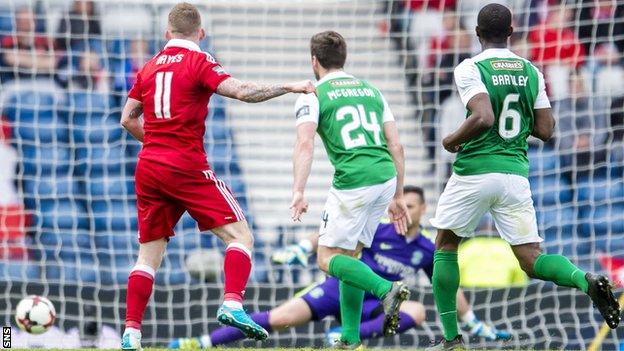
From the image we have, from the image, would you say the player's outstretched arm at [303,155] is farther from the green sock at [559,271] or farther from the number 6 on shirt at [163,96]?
the green sock at [559,271]

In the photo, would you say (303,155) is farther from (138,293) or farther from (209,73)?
(138,293)

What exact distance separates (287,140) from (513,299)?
12.3 ft

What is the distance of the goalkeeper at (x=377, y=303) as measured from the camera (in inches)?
365

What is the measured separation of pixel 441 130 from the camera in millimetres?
12805

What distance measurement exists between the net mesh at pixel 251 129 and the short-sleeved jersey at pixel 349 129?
12.1 ft

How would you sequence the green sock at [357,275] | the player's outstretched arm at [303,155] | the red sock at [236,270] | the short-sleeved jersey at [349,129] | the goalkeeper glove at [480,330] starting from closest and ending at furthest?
the red sock at [236,270]
the green sock at [357,275]
the player's outstretched arm at [303,155]
the short-sleeved jersey at [349,129]
the goalkeeper glove at [480,330]

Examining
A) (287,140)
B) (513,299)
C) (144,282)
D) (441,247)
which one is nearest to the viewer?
(144,282)

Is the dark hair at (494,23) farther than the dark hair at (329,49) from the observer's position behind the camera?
No

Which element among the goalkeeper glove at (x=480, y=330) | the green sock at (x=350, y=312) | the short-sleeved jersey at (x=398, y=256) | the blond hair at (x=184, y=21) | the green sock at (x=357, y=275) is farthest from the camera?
the short-sleeved jersey at (x=398, y=256)

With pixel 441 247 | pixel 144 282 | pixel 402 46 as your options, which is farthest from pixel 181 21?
pixel 402 46

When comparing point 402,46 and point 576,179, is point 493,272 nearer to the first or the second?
point 576,179

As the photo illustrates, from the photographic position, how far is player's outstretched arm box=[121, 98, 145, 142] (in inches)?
265

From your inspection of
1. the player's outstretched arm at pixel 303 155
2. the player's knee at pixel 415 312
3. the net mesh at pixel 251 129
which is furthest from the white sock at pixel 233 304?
the net mesh at pixel 251 129

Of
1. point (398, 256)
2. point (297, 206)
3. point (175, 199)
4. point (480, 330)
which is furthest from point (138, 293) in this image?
point (480, 330)
